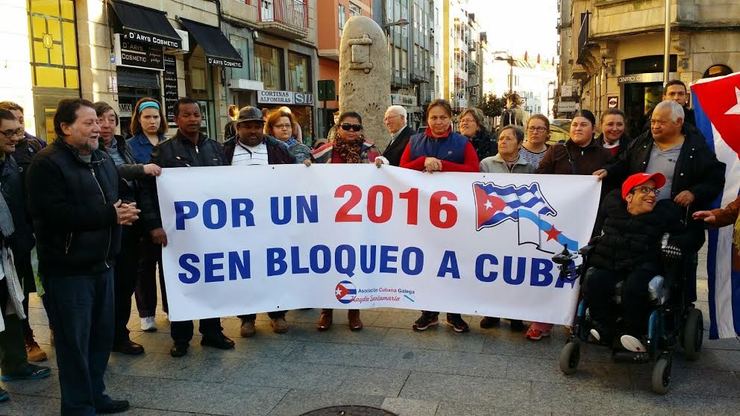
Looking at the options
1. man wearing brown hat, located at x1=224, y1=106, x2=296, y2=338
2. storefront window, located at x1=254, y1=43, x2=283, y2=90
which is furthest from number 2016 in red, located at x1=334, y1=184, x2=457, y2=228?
storefront window, located at x1=254, y1=43, x2=283, y2=90

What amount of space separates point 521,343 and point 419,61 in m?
53.9

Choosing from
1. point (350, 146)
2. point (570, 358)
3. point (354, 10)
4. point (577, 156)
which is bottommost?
point (570, 358)

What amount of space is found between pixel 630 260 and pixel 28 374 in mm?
4231

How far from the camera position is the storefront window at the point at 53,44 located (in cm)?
1407

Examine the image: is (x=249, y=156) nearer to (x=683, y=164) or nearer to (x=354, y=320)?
(x=354, y=320)

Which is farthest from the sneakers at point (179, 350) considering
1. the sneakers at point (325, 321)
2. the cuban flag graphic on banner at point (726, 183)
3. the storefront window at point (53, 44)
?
the storefront window at point (53, 44)

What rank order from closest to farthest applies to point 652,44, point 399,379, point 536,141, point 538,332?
point 399,379 < point 538,332 < point 536,141 < point 652,44

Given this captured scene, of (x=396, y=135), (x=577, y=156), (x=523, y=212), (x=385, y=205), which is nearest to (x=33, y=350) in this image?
(x=385, y=205)

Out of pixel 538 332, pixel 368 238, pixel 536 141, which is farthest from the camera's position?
pixel 536 141

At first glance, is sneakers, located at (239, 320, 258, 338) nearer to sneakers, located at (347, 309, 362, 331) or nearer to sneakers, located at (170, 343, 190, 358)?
sneakers, located at (170, 343, 190, 358)

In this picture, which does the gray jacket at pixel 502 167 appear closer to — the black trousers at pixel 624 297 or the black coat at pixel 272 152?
the black trousers at pixel 624 297

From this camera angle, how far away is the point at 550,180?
16.5ft

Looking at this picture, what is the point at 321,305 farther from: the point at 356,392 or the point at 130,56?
the point at 130,56

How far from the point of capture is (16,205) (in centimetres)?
429
